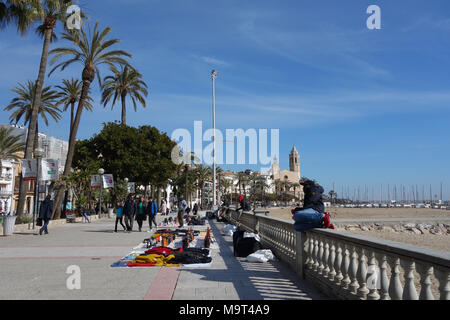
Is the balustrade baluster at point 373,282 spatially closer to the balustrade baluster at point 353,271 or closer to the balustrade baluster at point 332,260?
the balustrade baluster at point 353,271

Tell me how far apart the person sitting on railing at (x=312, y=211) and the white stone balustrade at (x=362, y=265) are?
0.59 ft

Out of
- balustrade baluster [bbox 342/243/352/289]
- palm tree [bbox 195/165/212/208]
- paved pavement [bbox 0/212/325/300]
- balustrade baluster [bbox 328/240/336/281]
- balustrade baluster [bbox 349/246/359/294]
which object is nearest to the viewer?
balustrade baluster [bbox 349/246/359/294]

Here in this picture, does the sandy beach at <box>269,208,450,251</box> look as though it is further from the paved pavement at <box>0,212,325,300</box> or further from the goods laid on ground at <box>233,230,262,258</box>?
the paved pavement at <box>0,212,325,300</box>

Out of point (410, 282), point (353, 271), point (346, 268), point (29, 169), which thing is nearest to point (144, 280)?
point (346, 268)

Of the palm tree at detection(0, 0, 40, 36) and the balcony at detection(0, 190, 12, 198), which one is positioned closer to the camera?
the palm tree at detection(0, 0, 40, 36)

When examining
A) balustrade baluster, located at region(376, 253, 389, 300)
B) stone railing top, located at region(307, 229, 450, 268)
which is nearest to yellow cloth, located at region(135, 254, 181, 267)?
stone railing top, located at region(307, 229, 450, 268)

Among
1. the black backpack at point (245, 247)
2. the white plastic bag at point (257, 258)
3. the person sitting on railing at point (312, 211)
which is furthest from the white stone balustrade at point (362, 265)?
the black backpack at point (245, 247)

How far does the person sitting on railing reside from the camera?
256 inches

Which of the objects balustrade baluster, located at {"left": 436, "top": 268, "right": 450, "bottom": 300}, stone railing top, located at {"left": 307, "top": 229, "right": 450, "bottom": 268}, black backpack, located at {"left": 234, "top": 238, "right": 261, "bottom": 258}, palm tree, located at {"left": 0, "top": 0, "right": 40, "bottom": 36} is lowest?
black backpack, located at {"left": 234, "top": 238, "right": 261, "bottom": 258}

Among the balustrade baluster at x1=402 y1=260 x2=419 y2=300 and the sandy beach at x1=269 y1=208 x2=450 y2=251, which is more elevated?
the balustrade baluster at x1=402 y1=260 x2=419 y2=300

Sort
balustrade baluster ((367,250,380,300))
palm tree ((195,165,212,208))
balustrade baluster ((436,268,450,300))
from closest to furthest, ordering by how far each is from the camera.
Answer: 1. balustrade baluster ((436,268,450,300))
2. balustrade baluster ((367,250,380,300))
3. palm tree ((195,165,212,208))

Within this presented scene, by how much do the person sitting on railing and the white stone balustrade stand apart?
0.59 feet

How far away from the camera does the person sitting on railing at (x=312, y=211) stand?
6.50m

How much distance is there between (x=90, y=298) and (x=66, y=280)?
153 cm
